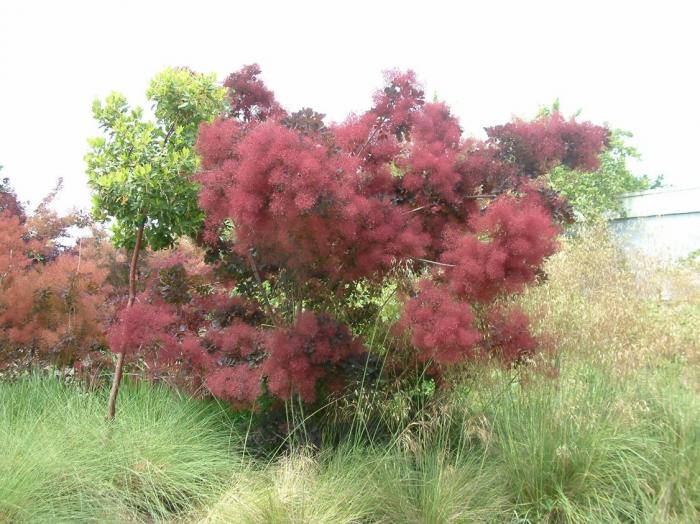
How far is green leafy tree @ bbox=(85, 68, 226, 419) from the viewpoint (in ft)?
12.2

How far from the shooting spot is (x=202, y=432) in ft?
12.4

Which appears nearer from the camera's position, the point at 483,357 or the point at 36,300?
the point at 483,357

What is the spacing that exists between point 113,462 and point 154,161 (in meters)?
1.80

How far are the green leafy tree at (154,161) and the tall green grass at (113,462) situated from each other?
1.12 ft

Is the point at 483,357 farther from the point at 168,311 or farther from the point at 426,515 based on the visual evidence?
the point at 168,311

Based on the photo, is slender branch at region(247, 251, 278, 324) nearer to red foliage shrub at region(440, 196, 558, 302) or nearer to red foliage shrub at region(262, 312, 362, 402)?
red foliage shrub at region(262, 312, 362, 402)

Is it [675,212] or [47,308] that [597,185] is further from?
[47,308]

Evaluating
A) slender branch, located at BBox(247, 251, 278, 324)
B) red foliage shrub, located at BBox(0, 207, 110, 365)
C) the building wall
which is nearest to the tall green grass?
slender branch, located at BBox(247, 251, 278, 324)

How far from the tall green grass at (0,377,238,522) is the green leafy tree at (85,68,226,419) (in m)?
0.34

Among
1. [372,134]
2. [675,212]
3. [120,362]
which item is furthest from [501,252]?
[675,212]

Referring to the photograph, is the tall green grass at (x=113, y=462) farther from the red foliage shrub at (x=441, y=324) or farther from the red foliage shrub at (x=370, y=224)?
the red foliage shrub at (x=441, y=324)

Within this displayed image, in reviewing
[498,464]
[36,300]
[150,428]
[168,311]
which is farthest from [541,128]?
[36,300]

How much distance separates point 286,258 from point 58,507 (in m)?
1.72

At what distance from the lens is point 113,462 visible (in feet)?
10.9
